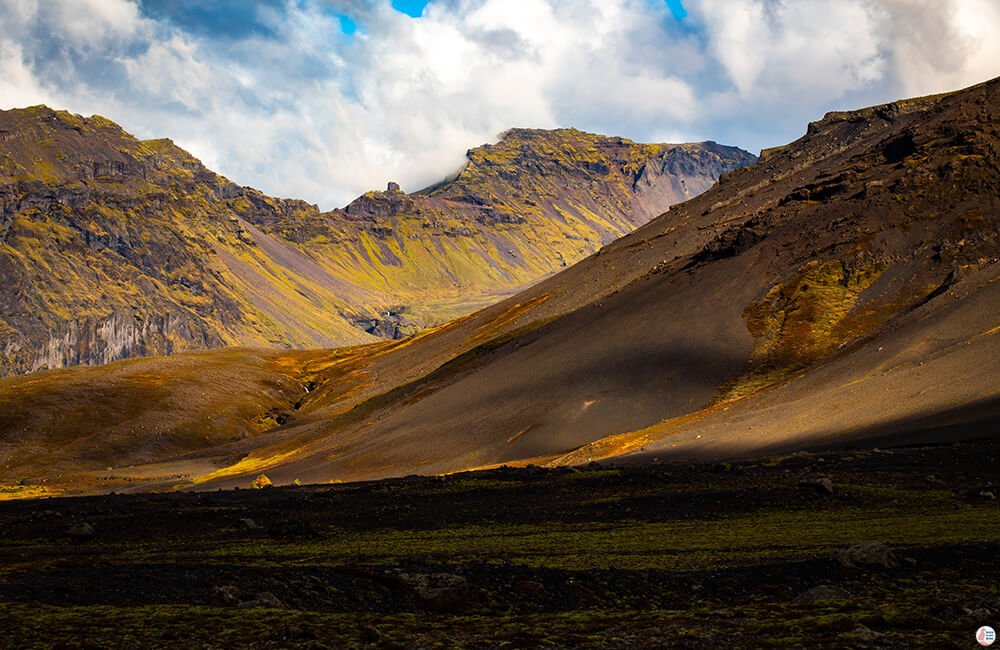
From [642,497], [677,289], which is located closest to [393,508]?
[642,497]

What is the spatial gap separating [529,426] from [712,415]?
2176 centimetres

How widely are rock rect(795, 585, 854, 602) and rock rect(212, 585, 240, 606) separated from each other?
1308cm

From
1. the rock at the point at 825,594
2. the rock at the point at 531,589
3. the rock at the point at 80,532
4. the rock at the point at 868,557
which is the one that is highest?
the rock at the point at 80,532

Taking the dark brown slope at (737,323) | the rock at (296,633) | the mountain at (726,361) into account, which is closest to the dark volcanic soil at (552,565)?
the rock at (296,633)

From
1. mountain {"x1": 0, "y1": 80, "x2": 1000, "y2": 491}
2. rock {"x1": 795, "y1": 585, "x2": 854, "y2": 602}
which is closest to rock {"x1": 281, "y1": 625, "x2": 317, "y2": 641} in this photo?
rock {"x1": 795, "y1": 585, "x2": 854, "y2": 602}

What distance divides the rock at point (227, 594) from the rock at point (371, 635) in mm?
4276

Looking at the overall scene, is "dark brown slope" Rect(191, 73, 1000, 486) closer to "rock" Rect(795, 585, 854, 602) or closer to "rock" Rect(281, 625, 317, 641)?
"rock" Rect(795, 585, 854, 602)

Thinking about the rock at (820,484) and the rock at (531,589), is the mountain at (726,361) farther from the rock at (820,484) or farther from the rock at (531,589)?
the rock at (531,589)

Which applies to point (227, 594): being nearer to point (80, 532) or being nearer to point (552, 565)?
point (552, 565)

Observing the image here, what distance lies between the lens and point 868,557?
21172 mm

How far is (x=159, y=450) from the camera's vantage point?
156 metres

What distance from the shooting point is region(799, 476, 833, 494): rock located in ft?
122

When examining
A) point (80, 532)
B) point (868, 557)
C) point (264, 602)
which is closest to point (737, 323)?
point (868, 557)

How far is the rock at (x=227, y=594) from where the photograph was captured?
18.0m
